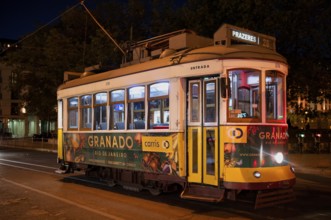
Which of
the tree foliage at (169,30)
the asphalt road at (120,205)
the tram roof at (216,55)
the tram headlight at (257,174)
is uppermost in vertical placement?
the tree foliage at (169,30)

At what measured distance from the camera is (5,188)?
499 inches

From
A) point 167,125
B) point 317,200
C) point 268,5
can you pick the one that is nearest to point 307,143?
point 268,5

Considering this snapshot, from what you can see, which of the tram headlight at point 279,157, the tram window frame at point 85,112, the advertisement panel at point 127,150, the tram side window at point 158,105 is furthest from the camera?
the tram window frame at point 85,112

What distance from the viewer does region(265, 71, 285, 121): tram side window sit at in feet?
29.9

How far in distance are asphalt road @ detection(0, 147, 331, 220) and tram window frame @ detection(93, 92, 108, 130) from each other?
1.89 meters

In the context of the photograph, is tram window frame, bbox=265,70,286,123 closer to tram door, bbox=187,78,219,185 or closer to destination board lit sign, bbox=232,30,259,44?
destination board lit sign, bbox=232,30,259,44

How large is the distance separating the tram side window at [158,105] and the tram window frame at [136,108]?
26cm

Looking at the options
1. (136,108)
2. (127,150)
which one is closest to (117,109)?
(136,108)

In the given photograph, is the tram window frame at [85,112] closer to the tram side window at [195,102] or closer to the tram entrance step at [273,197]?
the tram side window at [195,102]

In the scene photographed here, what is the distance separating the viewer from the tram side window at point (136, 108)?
34.4 feet

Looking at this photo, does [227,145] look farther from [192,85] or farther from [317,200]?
[317,200]

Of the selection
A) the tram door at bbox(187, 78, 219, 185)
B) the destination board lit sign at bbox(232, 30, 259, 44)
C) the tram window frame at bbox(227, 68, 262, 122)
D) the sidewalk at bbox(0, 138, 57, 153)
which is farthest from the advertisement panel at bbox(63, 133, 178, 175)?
the sidewalk at bbox(0, 138, 57, 153)

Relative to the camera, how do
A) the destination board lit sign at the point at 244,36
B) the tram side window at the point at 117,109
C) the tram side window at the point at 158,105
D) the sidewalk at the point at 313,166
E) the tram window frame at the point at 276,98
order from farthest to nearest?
the sidewalk at the point at 313,166, the tram side window at the point at 117,109, the tram side window at the point at 158,105, the destination board lit sign at the point at 244,36, the tram window frame at the point at 276,98

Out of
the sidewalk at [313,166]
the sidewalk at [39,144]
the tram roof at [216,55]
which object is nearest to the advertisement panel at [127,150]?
the tram roof at [216,55]
